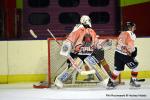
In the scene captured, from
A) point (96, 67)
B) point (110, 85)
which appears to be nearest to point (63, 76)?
point (96, 67)

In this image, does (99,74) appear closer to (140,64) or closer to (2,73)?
(140,64)

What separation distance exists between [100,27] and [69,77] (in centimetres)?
293

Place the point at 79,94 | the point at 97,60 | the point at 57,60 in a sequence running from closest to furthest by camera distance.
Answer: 1. the point at 79,94
2. the point at 97,60
3. the point at 57,60

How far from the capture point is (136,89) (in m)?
8.22

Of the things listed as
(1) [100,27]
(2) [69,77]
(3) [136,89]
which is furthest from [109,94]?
(1) [100,27]

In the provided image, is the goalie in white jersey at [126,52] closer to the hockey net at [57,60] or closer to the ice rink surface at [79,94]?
the ice rink surface at [79,94]

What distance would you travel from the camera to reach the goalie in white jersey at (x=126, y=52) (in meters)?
8.35

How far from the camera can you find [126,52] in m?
8.42

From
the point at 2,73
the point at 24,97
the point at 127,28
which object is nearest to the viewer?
the point at 24,97

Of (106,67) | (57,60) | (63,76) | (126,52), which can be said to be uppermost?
(126,52)

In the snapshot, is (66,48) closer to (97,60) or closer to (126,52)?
(97,60)

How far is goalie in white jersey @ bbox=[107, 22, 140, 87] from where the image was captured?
835cm

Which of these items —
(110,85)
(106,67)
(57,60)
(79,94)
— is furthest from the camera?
(57,60)

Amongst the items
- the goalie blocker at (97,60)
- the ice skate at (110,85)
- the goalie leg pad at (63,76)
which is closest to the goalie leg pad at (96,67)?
the goalie blocker at (97,60)
